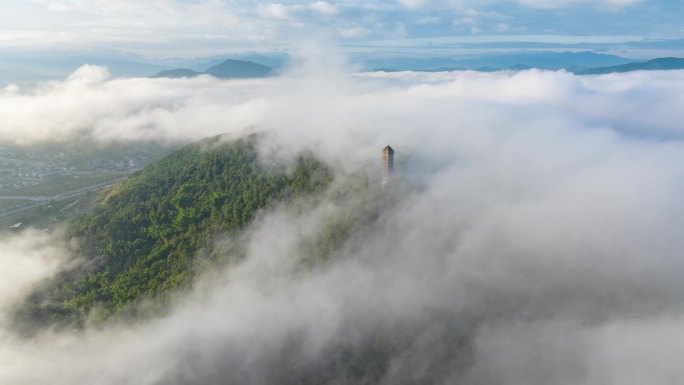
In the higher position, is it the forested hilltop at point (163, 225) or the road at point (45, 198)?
the forested hilltop at point (163, 225)

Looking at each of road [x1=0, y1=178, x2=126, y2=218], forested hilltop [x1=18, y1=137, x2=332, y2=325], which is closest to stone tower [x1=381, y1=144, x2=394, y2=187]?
forested hilltop [x1=18, y1=137, x2=332, y2=325]

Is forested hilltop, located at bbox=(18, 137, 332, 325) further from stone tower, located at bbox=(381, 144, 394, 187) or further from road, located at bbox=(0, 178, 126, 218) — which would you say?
road, located at bbox=(0, 178, 126, 218)

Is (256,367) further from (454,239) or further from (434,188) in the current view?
(434,188)

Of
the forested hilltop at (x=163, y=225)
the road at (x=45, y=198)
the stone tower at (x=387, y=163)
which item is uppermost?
the stone tower at (x=387, y=163)

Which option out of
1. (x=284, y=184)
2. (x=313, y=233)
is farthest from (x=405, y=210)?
(x=284, y=184)

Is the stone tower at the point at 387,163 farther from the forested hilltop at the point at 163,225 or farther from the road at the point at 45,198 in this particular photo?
the road at the point at 45,198

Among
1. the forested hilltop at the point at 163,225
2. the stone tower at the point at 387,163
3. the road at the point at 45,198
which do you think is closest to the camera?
the forested hilltop at the point at 163,225

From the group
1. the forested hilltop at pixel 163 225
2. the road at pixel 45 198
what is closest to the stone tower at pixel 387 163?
the forested hilltop at pixel 163 225
